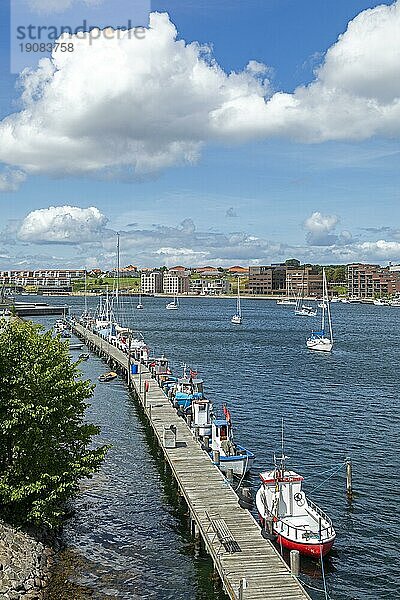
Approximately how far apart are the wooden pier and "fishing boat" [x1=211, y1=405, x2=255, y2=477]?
47.4 inches

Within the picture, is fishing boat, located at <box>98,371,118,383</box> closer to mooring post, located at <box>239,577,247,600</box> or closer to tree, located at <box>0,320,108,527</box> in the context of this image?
tree, located at <box>0,320,108,527</box>

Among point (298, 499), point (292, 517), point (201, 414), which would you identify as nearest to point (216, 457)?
point (298, 499)

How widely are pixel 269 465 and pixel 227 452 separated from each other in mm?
4962

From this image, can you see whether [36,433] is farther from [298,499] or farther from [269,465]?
[269,465]

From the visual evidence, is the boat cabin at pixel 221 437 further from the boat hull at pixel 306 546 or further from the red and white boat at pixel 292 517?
the boat hull at pixel 306 546

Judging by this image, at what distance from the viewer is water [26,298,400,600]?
28547 millimetres

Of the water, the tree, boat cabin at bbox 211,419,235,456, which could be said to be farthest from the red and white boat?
the tree

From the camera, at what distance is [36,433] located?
93.7ft

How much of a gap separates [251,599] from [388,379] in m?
61.6

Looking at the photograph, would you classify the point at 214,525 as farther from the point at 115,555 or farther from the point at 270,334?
the point at 270,334

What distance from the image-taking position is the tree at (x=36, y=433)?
2834 centimetres

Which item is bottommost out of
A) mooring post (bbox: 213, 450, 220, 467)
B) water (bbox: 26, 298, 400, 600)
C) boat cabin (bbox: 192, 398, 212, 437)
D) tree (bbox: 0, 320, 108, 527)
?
water (bbox: 26, 298, 400, 600)

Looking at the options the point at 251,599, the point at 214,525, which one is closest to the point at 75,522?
the point at 214,525

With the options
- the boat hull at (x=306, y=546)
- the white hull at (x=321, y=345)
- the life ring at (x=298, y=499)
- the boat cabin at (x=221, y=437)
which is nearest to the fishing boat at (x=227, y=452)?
the boat cabin at (x=221, y=437)
